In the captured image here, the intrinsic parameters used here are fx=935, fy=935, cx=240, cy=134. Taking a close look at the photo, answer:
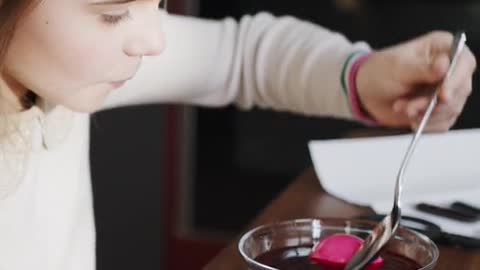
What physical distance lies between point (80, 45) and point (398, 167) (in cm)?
40

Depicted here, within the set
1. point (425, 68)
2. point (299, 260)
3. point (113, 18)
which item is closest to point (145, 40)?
point (113, 18)

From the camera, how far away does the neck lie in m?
0.63

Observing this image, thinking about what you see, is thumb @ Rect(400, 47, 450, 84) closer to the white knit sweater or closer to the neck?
the white knit sweater

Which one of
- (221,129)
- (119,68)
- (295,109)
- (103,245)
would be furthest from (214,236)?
(119,68)

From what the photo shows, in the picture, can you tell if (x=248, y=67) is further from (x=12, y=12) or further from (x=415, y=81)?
(x=12, y=12)

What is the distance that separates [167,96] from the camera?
3.07 ft

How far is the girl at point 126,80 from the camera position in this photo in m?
0.59

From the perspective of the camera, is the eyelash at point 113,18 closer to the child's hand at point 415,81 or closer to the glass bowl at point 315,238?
the glass bowl at point 315,238

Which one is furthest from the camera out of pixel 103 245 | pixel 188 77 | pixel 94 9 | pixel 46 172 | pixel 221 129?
pixel 221 129

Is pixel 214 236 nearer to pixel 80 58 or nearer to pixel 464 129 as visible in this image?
pixel 464 129

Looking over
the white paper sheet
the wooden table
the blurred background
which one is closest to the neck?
the wooden table

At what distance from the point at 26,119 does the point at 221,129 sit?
130cm

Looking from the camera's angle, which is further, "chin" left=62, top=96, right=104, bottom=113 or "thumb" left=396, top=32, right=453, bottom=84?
"thumb" left=396, top=32, right=453, bottom=84

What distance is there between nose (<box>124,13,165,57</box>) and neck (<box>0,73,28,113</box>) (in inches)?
3.7
